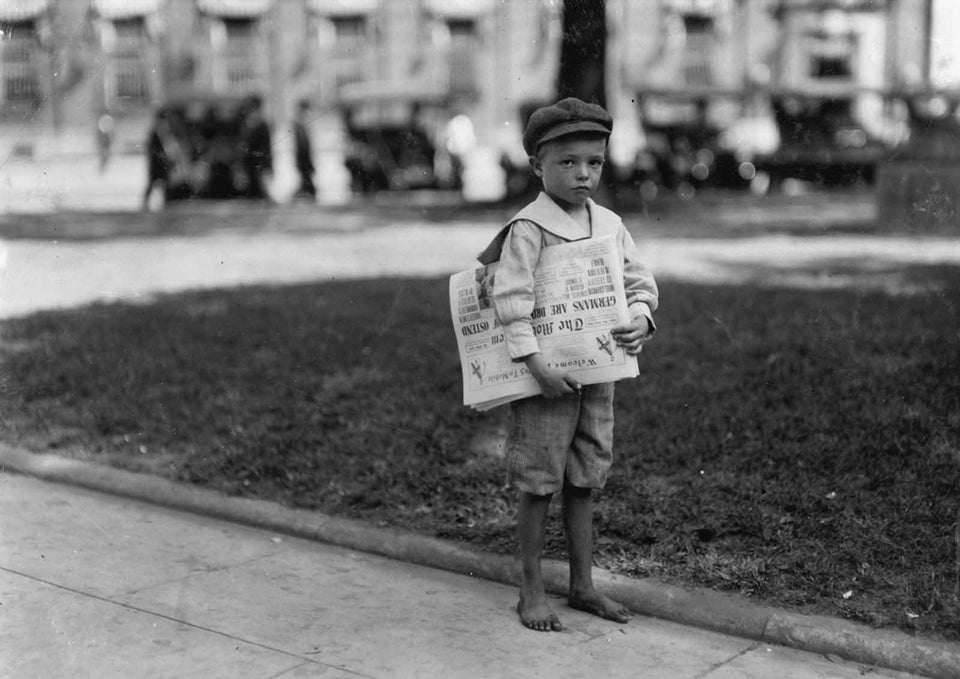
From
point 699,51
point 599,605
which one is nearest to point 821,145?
point 699,51

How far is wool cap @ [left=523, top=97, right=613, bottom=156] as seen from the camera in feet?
12.3

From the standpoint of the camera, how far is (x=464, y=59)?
27641 mm

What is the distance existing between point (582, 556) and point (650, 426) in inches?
67.1

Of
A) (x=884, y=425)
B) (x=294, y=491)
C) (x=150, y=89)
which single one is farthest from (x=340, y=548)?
(x=150, y=89)

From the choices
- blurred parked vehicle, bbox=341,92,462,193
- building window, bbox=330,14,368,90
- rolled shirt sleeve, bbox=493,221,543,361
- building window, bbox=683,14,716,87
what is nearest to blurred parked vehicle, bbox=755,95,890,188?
building window, bbox=683,14,716,87

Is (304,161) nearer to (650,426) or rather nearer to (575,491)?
(650,426)

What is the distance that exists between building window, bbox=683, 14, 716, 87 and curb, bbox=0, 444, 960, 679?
73.6ft

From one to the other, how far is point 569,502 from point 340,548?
1.25 meters

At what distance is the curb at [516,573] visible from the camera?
12.2ft

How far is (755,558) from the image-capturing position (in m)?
4.34

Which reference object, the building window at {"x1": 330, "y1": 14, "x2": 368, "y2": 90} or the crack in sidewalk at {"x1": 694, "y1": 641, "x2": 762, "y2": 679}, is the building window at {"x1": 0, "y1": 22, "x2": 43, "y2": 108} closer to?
the building window at {"x1": 330, "y1": 14, "x2": 368, "y2": 90}

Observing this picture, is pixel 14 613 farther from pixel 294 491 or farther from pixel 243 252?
pixel 243 252

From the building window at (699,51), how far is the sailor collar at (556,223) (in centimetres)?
2331

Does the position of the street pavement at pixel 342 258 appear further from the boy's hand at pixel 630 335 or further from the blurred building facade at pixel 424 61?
the blurred building facade at pixel 424 61
